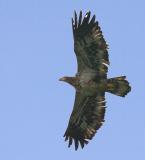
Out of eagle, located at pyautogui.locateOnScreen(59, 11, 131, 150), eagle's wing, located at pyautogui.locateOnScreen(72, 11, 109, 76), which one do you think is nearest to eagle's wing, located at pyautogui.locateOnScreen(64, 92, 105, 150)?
eagle, located at pyautogui.locateOnScreen(59, 11, 131, 150)

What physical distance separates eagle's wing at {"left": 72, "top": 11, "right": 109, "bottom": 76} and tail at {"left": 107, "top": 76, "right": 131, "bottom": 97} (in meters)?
0.54

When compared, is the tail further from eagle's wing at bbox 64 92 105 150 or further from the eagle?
eagle's wing at bbox 64 92 105 150

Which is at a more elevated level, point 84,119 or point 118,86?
point 118,86

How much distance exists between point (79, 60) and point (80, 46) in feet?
1.39

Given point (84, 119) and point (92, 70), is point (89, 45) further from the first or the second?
point (84, 119)

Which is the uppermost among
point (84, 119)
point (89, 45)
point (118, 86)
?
point (89, 45)

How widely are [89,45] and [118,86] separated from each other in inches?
64.5

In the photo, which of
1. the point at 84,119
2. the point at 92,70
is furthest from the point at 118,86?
the point at 84,119

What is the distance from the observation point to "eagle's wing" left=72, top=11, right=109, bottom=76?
73.3 feet

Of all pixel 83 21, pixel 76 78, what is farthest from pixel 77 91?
pixel 83 21

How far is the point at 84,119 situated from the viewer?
2403 centimetres

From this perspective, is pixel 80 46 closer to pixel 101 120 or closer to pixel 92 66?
pixel 92 66

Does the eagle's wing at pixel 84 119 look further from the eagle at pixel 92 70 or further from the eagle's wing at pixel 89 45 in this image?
the eagle's wing at pixel 89 45

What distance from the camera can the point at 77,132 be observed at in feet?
78.7
